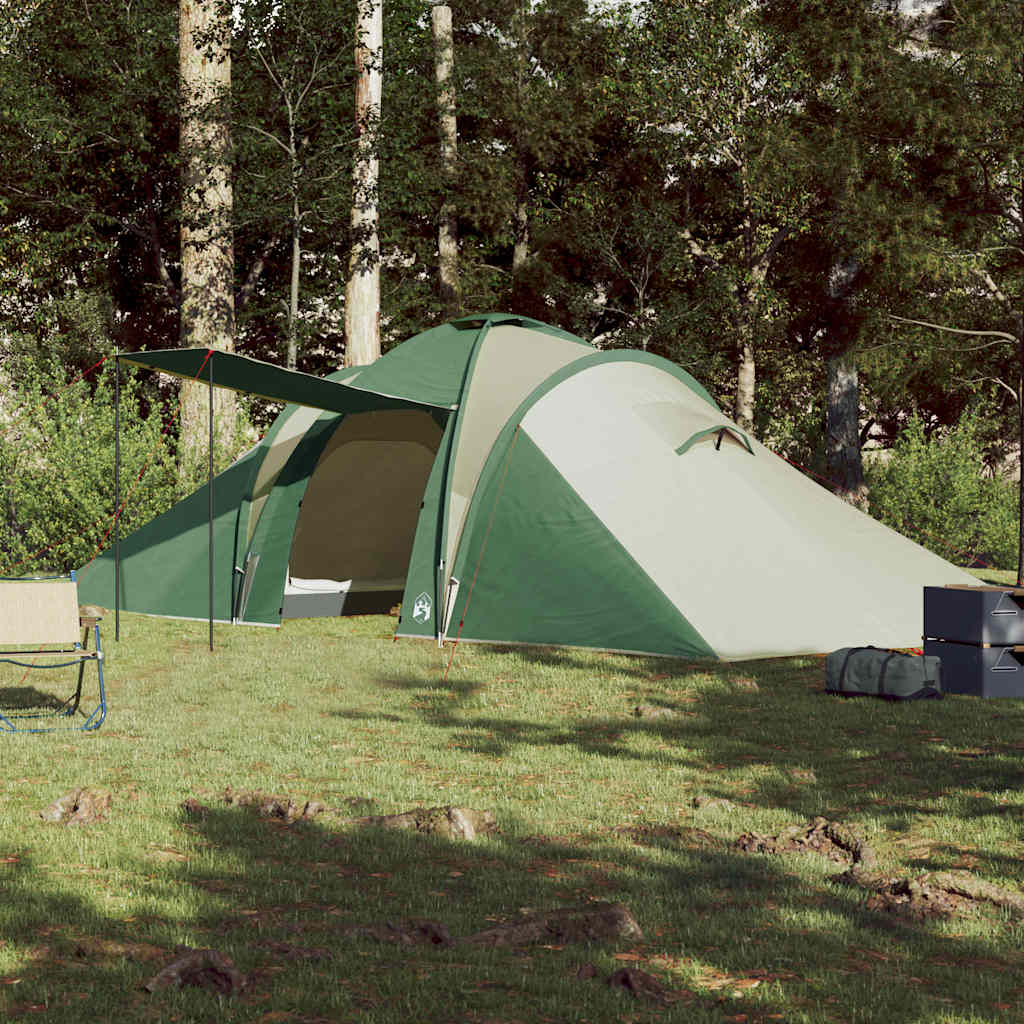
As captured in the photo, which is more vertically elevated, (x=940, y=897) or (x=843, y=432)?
(x=843, y=432)

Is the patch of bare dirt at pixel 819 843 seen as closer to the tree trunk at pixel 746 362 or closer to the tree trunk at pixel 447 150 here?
the tree trunk at pixel 746 362

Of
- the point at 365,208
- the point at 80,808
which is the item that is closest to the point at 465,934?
the point at 80,808

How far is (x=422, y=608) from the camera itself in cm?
1074

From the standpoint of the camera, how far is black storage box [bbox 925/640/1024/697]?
8398 millimetres

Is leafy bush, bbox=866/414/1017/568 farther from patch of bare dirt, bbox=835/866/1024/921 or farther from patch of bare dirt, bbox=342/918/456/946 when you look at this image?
patch of bare dirt, bbox=342/918/456/946

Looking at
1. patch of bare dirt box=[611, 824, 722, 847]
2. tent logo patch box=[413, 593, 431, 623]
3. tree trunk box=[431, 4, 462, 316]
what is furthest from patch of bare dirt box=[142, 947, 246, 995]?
tree trunk box=[431, 4, 462, 316]

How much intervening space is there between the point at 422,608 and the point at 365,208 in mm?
9213

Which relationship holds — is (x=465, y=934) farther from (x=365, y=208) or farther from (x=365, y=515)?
(x=365, y=208)

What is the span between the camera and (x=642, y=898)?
445 centimetres

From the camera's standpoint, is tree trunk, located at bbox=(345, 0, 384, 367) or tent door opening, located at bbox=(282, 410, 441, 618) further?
tree trunk, located at bbox=(345, 0, 384, 367)

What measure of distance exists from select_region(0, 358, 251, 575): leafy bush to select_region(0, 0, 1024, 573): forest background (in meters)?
0.04

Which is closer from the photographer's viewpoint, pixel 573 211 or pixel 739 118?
pixel 739 118

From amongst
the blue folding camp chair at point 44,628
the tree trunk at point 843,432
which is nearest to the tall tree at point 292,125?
the tree trunk at point 843,432

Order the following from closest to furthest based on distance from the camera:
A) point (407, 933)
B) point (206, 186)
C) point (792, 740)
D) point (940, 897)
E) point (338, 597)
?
point (407, 933) → point (940, 897) → point (792, 740) → point (338, 597) → point (206, 186)
